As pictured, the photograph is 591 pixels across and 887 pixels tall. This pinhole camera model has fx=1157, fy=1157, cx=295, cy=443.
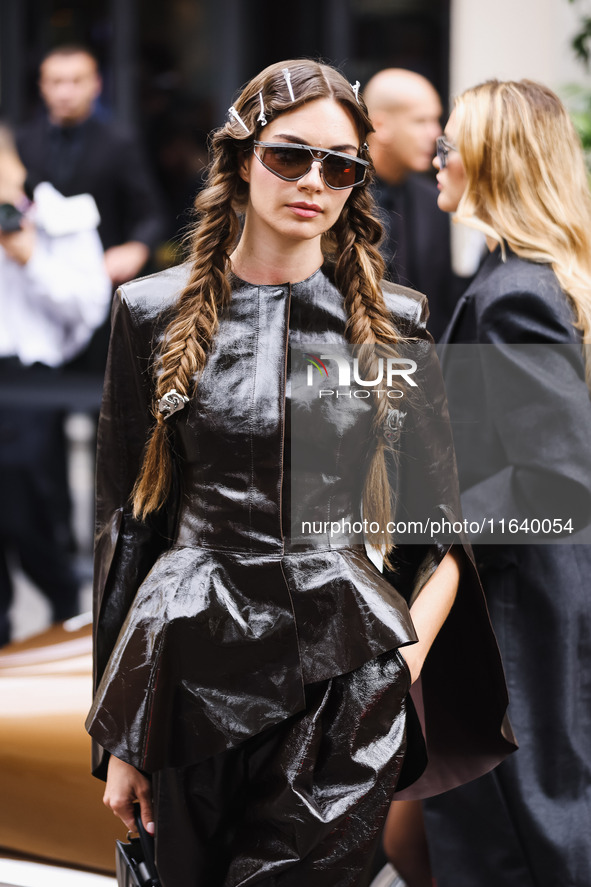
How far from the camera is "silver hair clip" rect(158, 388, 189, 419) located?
1.92 metres

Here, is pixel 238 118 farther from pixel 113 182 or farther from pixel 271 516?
pixel 113 182

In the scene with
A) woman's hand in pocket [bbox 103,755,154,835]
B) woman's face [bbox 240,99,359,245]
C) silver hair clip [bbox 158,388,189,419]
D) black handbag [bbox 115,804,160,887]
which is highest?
woman's face [bbox 240,99,359,245]

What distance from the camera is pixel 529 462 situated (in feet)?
8.68

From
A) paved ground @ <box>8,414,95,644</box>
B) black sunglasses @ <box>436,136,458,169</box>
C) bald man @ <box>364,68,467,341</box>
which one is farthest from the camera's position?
paved ground @ <box>8,414,95,644</box>

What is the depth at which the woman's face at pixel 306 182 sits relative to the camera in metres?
1.89

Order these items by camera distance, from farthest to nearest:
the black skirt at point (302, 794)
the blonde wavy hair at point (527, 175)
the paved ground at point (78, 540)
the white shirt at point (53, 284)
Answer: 1. the paved ground at point (78, 540)
2. the white shirt at point (53, 284)
3. the blonde wavy hair at point (527, 175)
4. the black skirt at point (302, 794)

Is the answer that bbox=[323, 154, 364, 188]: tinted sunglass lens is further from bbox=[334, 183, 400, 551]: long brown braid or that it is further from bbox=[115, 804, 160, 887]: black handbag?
bbox=[115, 804, 160, 887]: black handbag

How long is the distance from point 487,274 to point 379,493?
98 cm

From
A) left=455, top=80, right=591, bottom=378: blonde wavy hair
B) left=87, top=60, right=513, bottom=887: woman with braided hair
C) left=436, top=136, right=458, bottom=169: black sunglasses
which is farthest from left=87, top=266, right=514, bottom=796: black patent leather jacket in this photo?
left=436, top=136, right=458, bottom=169: black sunglasses

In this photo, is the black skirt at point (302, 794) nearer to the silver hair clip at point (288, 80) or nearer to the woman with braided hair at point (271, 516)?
the woman with braided hair at point (271, 516)

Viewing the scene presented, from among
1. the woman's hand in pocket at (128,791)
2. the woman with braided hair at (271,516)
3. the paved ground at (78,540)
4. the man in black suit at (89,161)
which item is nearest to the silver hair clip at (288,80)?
the woman with braided hair at (271,516)

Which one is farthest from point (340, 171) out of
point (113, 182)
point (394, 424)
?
point (113, 182)

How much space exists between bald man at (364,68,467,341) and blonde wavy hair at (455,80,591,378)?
58.7 inches

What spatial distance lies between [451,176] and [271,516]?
4.35ft
